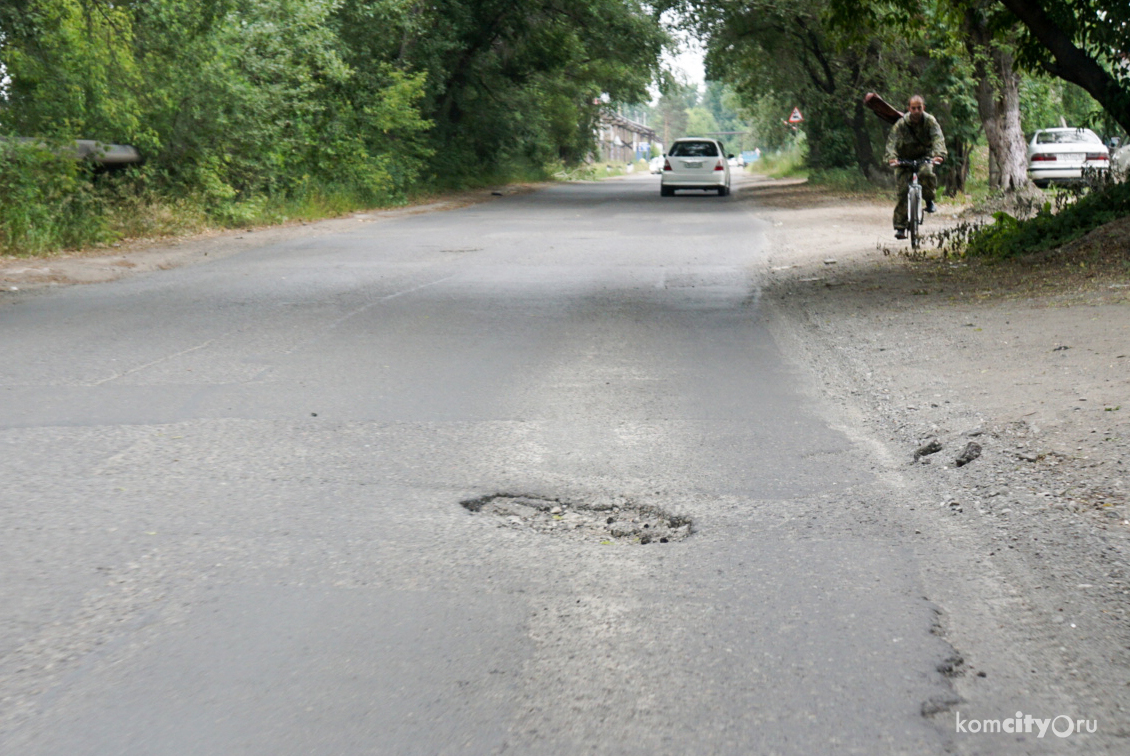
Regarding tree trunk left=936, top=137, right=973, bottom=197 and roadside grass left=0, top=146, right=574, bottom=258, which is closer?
roadside grass left=0, top=146, right=574, bottom=258

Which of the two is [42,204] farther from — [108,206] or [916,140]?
[916,140]

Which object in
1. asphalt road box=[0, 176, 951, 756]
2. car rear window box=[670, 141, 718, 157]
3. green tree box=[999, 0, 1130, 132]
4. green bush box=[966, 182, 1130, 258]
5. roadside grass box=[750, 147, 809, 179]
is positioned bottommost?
roadside grass box=[750, 147, 809, 179]

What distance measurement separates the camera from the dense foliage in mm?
16938

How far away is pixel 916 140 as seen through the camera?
47.7ft

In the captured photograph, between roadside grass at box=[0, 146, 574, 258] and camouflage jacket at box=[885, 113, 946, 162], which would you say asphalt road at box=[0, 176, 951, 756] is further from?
roadside grass at box=[0, 146, 574, 258]

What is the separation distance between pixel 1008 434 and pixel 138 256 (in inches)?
488

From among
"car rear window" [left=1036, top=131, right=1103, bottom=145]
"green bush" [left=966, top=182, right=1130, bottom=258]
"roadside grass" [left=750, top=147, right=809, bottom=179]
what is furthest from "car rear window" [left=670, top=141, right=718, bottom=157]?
"green bush" [left=966, top=182, right=1130, bottom=258]

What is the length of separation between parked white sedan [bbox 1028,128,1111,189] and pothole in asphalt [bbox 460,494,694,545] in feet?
93.9

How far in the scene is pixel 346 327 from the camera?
9.26m

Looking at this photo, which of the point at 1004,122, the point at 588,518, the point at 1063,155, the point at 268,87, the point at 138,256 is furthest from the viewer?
the point at 1063,155

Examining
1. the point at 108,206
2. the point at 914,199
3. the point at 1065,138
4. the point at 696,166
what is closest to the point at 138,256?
the point at 108,206

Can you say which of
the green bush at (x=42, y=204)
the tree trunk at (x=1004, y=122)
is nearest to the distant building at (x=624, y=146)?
the tree trunk at (x=1004, y=122)

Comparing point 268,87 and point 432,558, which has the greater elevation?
point 268,87

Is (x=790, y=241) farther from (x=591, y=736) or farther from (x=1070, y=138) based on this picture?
(x=1070, y=138)
